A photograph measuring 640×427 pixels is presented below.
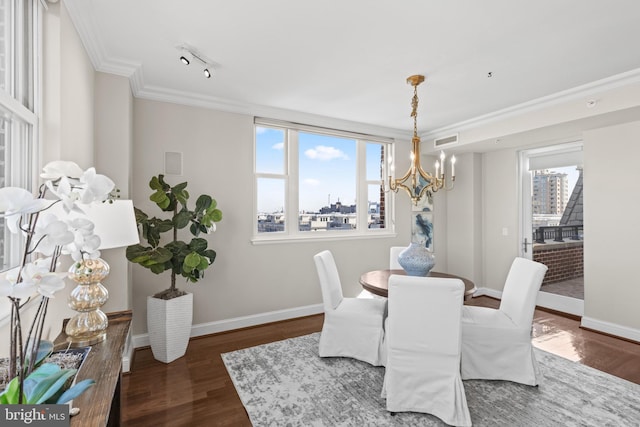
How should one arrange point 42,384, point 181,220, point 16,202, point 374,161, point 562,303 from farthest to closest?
point 374,161, point 562,303, point 181,220, point 42,384, point 16,202

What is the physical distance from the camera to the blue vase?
277 centimetres

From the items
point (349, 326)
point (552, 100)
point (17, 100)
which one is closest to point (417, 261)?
point (349, 326)

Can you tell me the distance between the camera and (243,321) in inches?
147

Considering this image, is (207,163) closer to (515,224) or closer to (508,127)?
(508,127)

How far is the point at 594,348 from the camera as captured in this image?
3.17 meters

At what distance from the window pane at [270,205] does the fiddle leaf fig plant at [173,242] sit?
914mm

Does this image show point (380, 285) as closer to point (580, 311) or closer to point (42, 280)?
point (42, 280)

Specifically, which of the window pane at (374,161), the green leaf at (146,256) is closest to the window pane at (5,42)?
the green leaf at (146,256)

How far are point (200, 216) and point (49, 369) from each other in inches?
94.6

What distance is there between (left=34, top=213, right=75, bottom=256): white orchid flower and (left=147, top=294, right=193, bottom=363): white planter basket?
91.0 inches

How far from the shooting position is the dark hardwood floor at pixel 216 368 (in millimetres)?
2172

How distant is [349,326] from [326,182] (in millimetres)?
2156

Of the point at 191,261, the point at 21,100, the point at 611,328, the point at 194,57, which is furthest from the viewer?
the point at 611,328

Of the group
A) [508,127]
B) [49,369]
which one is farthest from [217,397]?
[508,127]
